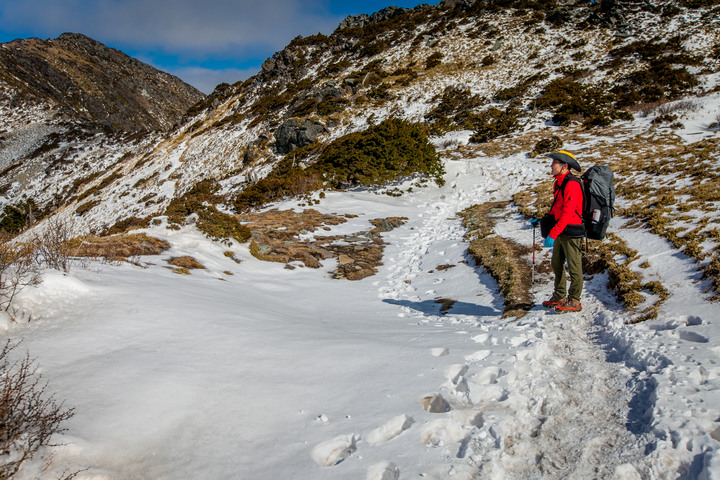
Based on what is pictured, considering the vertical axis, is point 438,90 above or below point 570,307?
above

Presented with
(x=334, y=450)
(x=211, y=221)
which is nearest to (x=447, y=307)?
(x=334, y=450)

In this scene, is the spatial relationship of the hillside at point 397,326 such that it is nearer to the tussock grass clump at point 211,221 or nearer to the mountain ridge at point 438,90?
the tussock grass clump at point 211,221

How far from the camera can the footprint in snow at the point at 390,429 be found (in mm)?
2756

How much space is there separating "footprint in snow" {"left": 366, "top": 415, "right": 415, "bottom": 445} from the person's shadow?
10.7 feet

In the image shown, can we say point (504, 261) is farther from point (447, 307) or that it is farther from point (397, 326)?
point (397, 326)

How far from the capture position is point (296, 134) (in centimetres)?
3250

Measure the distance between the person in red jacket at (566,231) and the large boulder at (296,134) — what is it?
93.7ft

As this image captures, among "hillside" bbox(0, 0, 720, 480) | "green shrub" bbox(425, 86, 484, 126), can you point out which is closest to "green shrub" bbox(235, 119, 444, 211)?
"hillside" bbox(0, 0, 720, 480)

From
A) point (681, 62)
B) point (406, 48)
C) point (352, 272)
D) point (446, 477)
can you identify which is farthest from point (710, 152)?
point (406, 48)

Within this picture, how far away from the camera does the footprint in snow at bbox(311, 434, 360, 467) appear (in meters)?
2.57

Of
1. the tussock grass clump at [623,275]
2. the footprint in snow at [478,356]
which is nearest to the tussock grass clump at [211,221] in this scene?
the footprint in snow at [478,356]

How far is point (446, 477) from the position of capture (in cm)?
238

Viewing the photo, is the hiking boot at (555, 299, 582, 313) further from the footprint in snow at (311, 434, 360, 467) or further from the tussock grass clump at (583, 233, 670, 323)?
the footprint in snow at (311, 434, 360, 467)

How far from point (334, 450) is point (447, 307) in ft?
14.0
